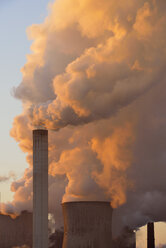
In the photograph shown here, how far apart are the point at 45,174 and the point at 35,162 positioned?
1.44 metres

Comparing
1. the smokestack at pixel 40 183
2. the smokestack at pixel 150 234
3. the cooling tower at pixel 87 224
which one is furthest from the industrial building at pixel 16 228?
the smokestack at pixel 40 183

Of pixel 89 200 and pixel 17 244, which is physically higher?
pixel 89 200

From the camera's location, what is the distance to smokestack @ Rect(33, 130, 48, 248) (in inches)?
2128

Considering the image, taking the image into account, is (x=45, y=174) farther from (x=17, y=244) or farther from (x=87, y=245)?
(x=17, y=244)

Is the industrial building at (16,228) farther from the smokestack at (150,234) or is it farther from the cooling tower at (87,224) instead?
the smokestack at (150,234)

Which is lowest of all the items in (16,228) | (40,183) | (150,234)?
(150,234)

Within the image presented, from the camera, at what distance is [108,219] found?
2517 inches

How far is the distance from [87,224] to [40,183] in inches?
443

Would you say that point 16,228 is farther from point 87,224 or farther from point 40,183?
point 40,183

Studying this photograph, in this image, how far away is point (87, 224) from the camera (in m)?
63.1

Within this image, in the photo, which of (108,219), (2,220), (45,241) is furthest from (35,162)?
(2,220)

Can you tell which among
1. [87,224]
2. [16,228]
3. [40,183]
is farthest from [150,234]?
[40,183]

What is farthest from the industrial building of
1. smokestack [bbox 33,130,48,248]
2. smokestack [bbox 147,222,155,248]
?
smokestack [bbox 33,130,48,248]

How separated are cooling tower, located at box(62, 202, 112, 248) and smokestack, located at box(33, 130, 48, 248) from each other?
7883 millimetres
